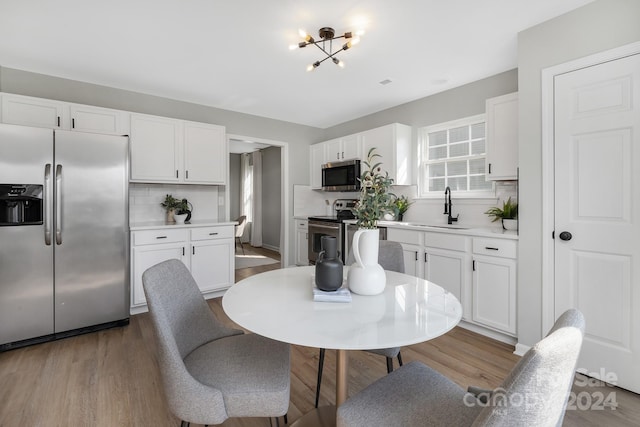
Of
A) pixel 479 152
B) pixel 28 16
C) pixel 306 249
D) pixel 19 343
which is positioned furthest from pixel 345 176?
pixel 19 343

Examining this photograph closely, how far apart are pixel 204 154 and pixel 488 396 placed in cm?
382

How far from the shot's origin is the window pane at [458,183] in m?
3.54

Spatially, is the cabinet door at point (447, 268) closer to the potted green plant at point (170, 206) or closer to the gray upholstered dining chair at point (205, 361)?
the gray upholstered dining chair at point (205, 361)

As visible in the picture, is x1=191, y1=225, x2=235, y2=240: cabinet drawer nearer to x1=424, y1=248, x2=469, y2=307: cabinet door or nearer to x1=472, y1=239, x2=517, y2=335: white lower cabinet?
x1=424, y1=248, x2=469, y2=307: cabinet door

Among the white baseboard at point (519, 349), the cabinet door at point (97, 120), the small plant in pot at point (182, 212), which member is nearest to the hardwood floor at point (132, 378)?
the white baseboard at point (519, 349)

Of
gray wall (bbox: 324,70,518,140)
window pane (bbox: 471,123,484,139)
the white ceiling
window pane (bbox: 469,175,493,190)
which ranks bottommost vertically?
window pane (bbox: 469,175,493,190)

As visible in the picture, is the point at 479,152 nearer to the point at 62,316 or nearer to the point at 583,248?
the point at 583,248

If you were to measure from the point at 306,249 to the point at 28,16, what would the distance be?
3.85m

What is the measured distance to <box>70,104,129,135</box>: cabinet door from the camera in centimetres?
313

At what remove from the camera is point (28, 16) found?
7.24 ft

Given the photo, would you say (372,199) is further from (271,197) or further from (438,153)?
(271,197)

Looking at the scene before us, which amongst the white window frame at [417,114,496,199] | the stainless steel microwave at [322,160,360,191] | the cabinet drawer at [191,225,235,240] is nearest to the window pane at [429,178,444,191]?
the white window frame at [417,114,496,199]

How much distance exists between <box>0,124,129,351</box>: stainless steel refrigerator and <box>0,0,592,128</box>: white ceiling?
32.5 inches

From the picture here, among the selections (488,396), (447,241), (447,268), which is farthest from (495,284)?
(488,396)
